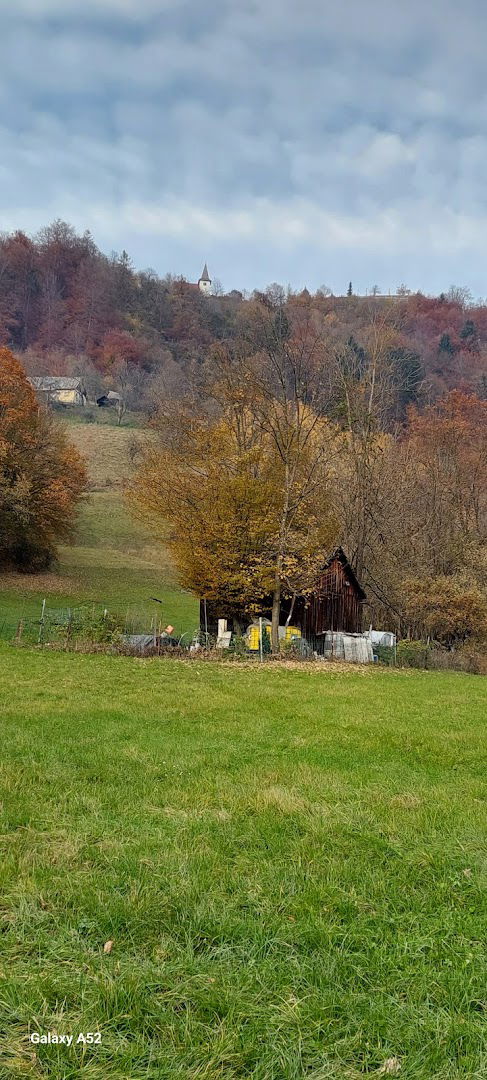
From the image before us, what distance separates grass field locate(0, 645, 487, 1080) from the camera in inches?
106

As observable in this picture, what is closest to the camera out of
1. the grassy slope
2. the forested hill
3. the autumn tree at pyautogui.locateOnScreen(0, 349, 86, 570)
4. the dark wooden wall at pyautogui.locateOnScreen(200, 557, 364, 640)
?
the dark wooden wall at pyautogui.locateOnScreen(200, 557, 364, 640)

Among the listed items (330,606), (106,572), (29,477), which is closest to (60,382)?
(106,572)

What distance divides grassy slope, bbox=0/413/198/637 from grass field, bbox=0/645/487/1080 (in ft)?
48.9

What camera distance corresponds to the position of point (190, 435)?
23.8 metres

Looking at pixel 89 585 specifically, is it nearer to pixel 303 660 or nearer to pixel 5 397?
pixel 5 397

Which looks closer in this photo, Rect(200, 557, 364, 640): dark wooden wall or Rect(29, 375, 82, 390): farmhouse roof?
Rect(200, 557, 364, 640): dark wooden wall

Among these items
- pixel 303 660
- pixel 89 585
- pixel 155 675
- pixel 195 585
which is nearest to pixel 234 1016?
pixel 155 675

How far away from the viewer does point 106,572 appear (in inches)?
1581

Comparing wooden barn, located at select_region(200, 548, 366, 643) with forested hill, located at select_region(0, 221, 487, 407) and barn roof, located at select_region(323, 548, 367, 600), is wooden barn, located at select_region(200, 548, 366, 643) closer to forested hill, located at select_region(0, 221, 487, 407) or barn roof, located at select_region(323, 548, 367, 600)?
barn roof, located at select_region(323, 548, 367, 600)

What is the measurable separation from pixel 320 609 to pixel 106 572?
1885 centimetres

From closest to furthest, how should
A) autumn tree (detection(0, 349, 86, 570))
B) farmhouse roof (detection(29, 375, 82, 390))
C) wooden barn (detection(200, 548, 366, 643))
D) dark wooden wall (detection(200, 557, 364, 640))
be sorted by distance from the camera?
wooden barn (detection(200, 548, 366, 643)) < dark wooden wall (detection(200, 557, 364, 640)) < autumn tree (detection(0, 349, 86, 570)) < farmhouse roof (detection(29, 375, 82, 390))

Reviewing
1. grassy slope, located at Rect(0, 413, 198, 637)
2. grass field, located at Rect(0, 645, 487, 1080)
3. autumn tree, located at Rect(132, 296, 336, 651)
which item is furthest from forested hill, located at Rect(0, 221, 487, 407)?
grass field, located at Rect(0, 645, 487, 1080)

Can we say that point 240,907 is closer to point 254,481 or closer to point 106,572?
point 254,481

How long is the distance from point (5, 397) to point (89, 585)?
11274 millimetres
